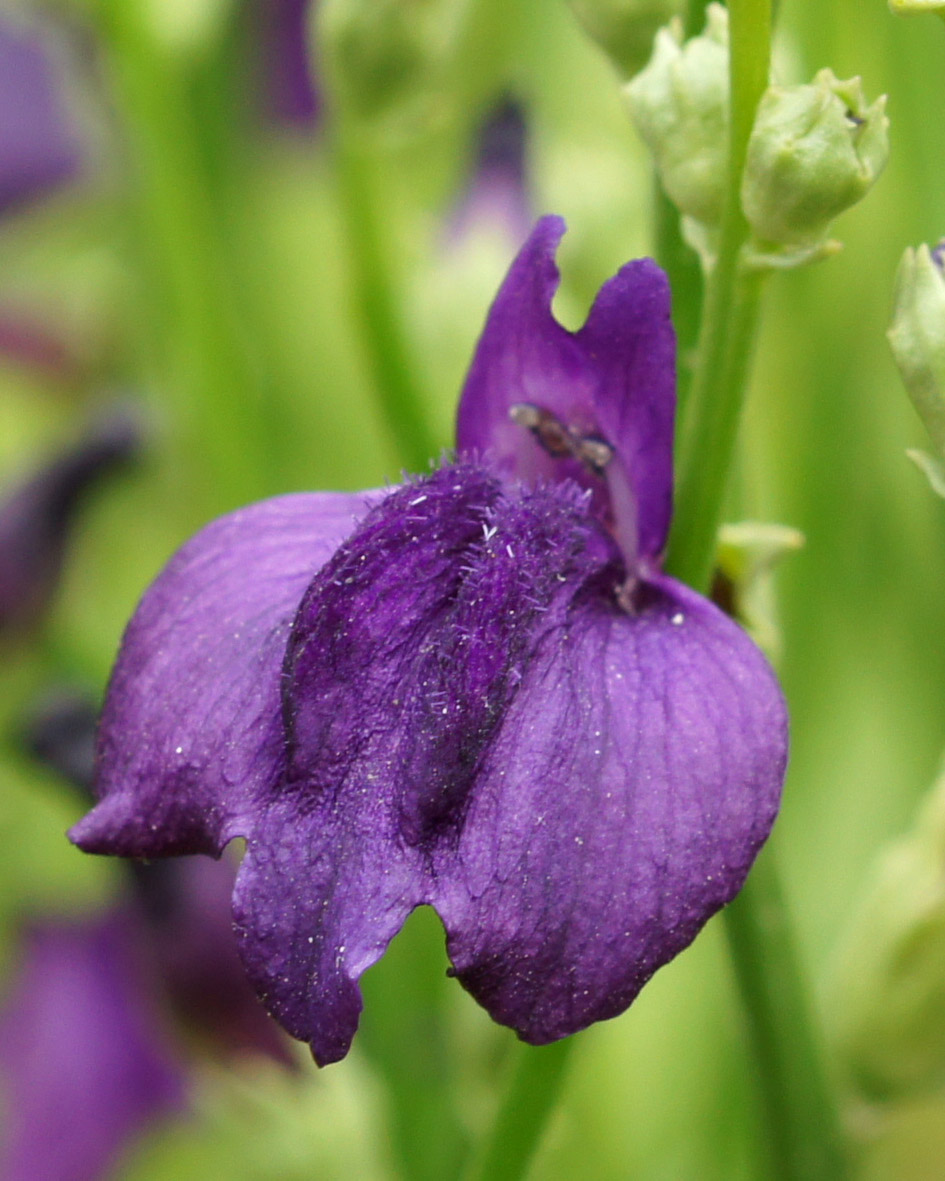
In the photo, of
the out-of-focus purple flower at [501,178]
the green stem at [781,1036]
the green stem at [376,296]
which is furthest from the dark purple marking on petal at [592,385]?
the out-of-focus purple flower at [501,178]

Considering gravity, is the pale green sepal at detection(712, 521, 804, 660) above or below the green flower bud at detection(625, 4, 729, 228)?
below

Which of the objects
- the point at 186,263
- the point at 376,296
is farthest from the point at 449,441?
the point at 186,263

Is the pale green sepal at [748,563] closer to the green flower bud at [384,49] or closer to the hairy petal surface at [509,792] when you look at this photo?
the hairy petal surface at [509,792]

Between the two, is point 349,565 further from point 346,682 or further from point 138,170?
point 138,170

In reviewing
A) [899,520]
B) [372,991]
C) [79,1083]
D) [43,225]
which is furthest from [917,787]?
[43,225]

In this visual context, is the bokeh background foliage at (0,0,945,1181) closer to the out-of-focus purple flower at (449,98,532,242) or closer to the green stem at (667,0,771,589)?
the out-of-focus purple flower at (449,98,532,242)

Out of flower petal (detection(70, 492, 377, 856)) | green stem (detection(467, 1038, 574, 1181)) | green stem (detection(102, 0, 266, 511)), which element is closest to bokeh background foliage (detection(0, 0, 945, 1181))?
green stem (detection(102, 0, 266, 511))
